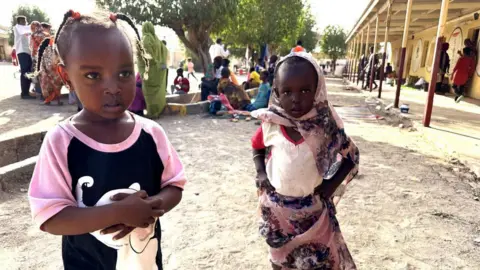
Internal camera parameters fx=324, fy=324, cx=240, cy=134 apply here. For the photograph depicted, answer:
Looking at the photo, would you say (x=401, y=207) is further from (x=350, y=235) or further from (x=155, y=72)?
(x=155, y=72)

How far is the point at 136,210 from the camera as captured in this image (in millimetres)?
904

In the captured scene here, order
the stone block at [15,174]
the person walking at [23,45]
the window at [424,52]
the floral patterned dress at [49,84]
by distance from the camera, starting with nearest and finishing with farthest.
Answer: the stone block at [15,174]
the floral patterned dress at [49,84]
the person walking at [23,45]
the window at [424,52]

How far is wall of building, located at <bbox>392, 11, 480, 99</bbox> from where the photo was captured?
10.8 m

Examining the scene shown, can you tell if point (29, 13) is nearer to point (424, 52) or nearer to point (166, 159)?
point (424, 52)

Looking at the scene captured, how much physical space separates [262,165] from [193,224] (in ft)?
3.68

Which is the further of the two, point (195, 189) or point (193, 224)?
point (195, 189)

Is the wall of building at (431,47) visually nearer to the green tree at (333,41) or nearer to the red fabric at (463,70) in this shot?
the red fabric at (463,70)

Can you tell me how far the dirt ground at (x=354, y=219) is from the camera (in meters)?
2.19

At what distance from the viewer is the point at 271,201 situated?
66.5 inches

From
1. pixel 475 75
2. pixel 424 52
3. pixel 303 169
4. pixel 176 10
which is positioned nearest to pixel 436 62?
pixel 303 169

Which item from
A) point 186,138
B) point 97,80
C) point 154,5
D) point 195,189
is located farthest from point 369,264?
point 154,5

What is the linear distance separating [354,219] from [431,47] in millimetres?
15367

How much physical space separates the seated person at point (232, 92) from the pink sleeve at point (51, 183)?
23.0ft

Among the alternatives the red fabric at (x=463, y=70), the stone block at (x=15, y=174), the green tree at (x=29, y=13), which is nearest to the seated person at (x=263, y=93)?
the stone block at (x=15, y=174)
